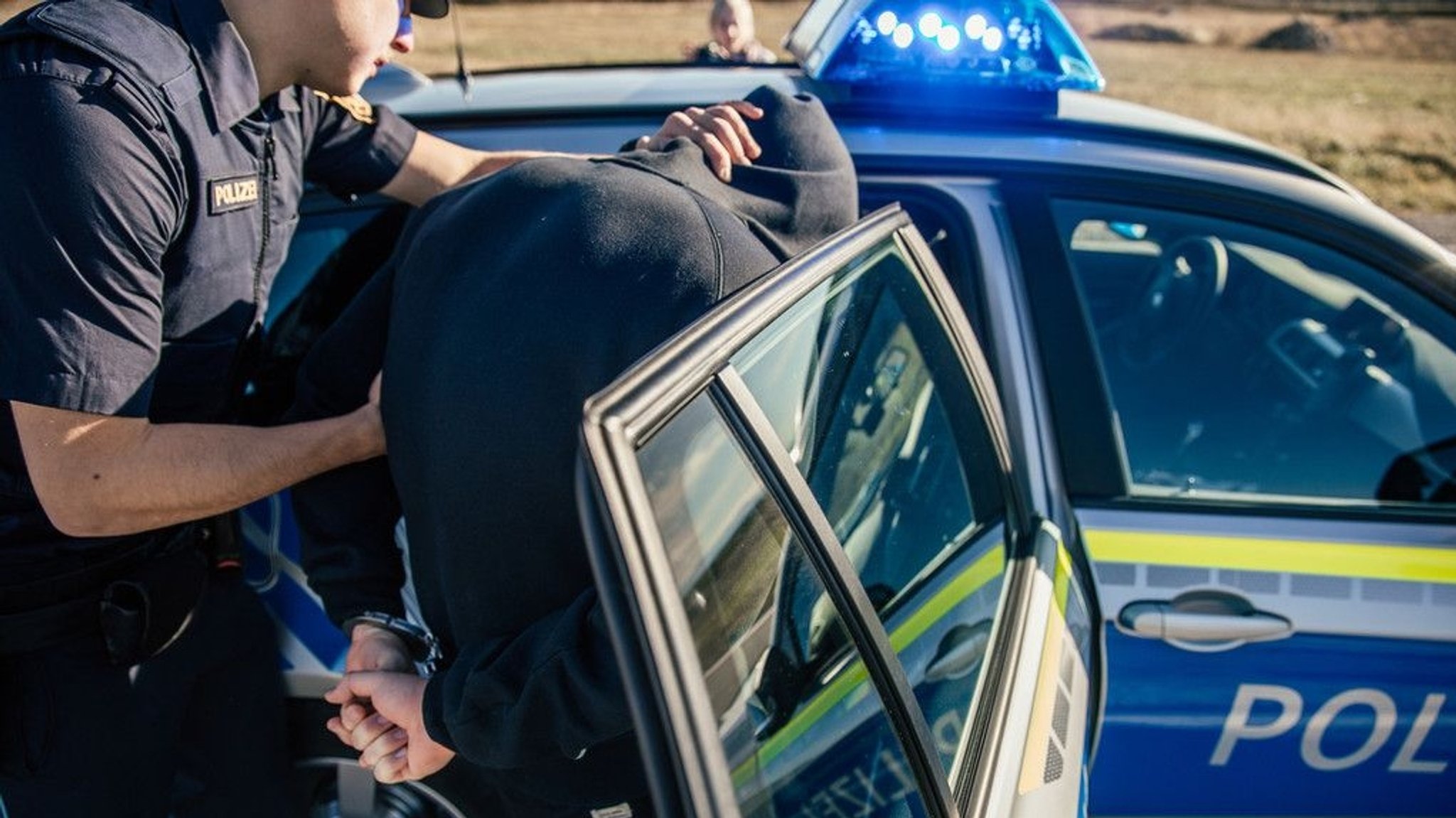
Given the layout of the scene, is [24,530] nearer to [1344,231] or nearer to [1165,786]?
[1165,786]

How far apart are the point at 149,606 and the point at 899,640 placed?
3.14ft

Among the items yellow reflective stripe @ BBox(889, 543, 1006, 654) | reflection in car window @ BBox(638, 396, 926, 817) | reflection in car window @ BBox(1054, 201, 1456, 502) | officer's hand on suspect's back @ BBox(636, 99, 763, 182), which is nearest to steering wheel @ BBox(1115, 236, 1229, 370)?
reflection in car window @ BBox(1054, 201, 1456, 502)

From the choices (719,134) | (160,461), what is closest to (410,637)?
(160,461)

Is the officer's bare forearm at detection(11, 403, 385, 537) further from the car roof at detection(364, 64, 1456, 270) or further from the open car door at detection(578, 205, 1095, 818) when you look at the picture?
the car roof at detection(364, 64, 1456, 270)

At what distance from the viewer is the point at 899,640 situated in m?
1.36

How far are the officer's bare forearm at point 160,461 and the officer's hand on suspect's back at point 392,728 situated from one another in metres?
0.26

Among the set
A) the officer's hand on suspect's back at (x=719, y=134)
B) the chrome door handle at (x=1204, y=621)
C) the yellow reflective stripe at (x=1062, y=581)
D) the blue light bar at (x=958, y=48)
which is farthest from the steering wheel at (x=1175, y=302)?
the officer's hand on suspect's back at (x=719, y=134)

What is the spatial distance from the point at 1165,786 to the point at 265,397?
155 centimetres

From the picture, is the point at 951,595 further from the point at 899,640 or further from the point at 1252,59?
the point at 1252,59

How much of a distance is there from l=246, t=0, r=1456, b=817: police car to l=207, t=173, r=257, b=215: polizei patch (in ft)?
1.50

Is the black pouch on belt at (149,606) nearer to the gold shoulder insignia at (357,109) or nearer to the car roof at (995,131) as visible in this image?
the gold shoulder insignia at (357,109)

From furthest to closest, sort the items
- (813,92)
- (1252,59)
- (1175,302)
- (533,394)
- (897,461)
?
(1252,59)
(1175,302)
(813,92)
(897,461)
(533,394)

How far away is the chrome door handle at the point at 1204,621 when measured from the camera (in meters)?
1.87

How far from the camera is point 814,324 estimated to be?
1.28m
